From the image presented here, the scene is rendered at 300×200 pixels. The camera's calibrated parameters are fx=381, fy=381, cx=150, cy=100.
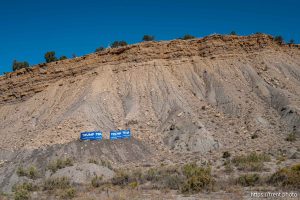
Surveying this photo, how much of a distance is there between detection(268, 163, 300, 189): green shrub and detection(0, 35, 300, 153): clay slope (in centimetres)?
993

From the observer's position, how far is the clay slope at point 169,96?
103 ft

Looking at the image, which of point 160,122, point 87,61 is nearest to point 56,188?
point 160,122

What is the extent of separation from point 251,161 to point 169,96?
15.0 m

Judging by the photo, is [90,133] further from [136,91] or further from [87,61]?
[87,61]

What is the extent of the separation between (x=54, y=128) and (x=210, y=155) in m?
13.6

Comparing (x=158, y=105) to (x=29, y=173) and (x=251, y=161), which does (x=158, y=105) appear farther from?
(x=29, y=173)

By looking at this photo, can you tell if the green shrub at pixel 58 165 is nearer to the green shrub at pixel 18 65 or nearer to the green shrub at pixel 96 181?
the green shrub at pixel 96 181

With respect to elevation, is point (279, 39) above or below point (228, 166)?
above

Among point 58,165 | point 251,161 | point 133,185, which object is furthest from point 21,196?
point 251,161

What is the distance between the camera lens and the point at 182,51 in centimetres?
4281

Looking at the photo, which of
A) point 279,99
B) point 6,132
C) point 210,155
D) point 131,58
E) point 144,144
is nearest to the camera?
point 210,155

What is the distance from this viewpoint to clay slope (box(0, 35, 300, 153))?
1240 inches

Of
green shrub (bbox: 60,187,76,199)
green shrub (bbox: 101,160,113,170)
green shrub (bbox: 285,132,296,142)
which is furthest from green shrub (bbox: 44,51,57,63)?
green shrub (bbox: 60,187,76,199)

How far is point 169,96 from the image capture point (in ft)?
122
